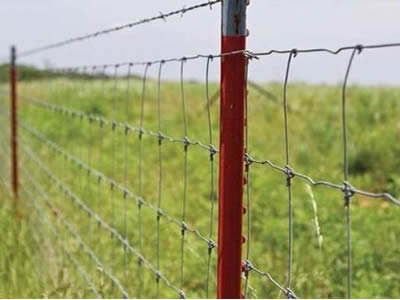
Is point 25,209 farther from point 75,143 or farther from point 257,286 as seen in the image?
point 75,143

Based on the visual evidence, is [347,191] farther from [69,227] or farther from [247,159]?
[69,227]

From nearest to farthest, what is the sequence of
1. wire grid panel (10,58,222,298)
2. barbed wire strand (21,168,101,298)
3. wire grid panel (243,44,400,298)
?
1. wire grid panel (243,44,400,298)
2. wire grid panel (10,58,222,298)
3. barbed wire strand (21,168,101,298)

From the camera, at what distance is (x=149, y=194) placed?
6.92 m

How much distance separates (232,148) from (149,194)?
5.04 meters

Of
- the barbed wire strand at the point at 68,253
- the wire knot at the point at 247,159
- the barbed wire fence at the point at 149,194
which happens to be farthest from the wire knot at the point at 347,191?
the barbed wire strand at the point at 68,253

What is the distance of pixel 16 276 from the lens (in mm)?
3938

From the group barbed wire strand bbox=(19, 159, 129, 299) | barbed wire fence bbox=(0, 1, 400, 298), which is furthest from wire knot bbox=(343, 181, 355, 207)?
barbed wire strand bbox=(19, 159, 129, 299)

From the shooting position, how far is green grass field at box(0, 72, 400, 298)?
399 centimetres

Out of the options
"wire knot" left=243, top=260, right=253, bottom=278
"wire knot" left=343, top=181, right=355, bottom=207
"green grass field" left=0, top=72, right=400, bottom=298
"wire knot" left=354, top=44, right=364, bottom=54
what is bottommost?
"green grass field" left=0, top=72, right=400, bottom=298

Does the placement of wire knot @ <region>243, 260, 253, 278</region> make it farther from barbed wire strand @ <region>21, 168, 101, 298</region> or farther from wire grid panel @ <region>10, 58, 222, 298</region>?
barbed wire strand @ <region>21, 168, 101, 298</region>

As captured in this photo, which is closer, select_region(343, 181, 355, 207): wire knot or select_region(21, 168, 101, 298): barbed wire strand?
select_region(343, 181, 355, 207): wire knot

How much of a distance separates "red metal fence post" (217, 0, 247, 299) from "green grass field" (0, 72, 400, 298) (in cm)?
12

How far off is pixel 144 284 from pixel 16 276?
636mm

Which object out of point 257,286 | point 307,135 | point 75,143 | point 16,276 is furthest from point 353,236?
point 307,135
